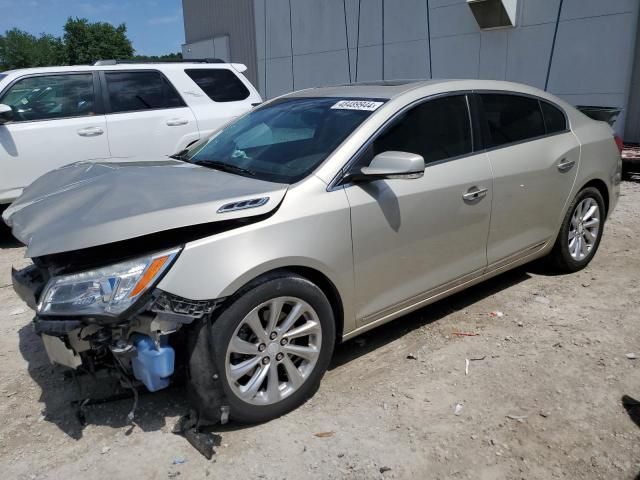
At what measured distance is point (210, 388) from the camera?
2697 millimetres

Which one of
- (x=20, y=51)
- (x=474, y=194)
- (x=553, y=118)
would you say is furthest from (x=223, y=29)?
(x=20, y=51)

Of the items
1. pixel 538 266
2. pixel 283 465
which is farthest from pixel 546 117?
pixel 283 465

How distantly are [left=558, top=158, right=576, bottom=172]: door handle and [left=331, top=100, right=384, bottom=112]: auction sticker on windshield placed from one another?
1774 millimetres

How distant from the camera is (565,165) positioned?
4.41 meters

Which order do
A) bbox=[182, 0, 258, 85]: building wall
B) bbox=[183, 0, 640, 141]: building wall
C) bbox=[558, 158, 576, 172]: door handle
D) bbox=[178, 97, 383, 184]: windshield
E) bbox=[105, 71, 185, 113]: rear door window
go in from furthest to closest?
1. bbox=[182, 0, 258, 85]: building wall
2. bbox=[183, 0, 640, 141]: building wall
3. bbox=[105, 71, 185, 113]: rear door window
4. bbox=[558, 158, 576, 172]: door handle
5. bbox=[178, 97, 383, 184]: windshield

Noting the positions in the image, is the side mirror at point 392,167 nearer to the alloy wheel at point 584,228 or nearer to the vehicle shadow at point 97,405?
the vehicle shadow at point 97,405

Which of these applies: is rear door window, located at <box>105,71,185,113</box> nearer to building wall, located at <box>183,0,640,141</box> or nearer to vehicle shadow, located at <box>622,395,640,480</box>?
vehicle shadow, located at <box>622,395,640,480</box>

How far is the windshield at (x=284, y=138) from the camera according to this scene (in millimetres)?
3285

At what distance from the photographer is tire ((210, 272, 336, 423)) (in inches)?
107

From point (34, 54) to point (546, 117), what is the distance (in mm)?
99460

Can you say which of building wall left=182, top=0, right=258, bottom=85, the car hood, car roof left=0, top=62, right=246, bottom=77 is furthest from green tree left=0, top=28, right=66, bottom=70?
the car hood

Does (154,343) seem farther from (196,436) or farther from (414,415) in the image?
(414,415)

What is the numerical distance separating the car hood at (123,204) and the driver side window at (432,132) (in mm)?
822

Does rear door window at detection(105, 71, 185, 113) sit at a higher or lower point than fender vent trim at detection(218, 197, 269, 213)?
higher
